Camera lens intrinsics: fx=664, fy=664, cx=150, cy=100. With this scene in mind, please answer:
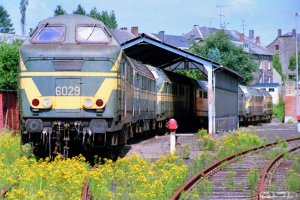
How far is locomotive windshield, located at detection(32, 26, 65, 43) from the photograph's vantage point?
15664 mm

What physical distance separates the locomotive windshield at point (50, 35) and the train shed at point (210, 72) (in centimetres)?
1281

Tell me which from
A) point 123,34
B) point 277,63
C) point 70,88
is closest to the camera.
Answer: point 70,88

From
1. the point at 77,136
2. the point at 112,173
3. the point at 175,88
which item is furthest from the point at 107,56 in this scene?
the point at 175,88

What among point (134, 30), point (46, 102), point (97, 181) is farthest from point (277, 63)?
point (97, 181)

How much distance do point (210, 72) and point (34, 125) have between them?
56.0 feet

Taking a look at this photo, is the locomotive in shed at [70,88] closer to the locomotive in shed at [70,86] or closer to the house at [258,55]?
the locomotive in shed at [70,86]

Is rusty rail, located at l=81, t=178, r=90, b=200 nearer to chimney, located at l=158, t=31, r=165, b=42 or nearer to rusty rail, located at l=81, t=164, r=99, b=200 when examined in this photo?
rusty rail, located at l=81, t=164, r=99, b=200

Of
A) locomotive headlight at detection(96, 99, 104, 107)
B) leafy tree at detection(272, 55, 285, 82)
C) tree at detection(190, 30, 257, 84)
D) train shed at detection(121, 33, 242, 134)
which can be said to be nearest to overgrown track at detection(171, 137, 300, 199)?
locomotive headlight at detection(96, 99, 104, 107)

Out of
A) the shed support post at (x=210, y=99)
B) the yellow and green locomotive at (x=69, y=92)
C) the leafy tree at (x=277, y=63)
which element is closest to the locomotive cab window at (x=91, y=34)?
the yellow and green locomotive at (x=69, y=92)

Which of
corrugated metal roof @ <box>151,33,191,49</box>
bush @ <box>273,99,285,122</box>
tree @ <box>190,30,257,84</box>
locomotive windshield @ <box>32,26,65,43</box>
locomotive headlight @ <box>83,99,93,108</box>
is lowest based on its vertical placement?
locomotive headlight @ <box>83,99,93,108</box>

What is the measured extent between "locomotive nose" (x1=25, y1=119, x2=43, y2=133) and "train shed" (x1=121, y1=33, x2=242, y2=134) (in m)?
14.3

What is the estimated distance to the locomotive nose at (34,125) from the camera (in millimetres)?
14742

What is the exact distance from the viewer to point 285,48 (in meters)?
129

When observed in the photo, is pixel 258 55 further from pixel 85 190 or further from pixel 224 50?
pixel 85 190
